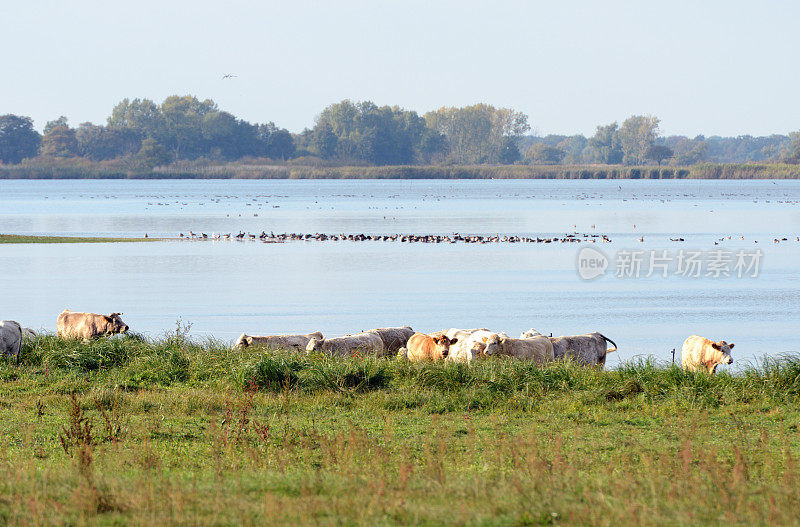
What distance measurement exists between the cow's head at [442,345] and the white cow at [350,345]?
0.99 m

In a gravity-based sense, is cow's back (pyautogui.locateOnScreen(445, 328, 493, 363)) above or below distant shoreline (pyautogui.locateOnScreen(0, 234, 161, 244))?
above

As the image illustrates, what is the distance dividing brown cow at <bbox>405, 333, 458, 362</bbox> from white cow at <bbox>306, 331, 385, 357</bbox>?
61cm

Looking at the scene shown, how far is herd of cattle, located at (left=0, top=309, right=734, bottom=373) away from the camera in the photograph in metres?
15.1

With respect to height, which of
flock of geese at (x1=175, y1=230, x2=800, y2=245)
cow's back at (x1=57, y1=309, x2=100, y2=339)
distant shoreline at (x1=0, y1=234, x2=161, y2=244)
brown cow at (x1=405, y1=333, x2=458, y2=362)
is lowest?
distant shoreline at (x1=0, y1=234, x2=161, y2=244)

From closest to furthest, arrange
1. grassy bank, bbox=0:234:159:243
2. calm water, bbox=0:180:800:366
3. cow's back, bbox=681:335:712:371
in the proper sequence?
cow's back, bbox=681:335:712:371
calm water, bbox=0:180:800:366
grassy bank, bbox=0:234:159:243

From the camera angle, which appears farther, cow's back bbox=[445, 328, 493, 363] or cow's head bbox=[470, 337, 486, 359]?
cow's back bbox=[445, 328, 493, 363]

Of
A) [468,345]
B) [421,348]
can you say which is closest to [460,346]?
[468,345]

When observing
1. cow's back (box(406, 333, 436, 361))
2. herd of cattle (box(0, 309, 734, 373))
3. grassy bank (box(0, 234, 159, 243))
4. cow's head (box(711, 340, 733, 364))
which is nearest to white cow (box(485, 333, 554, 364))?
herd of cattle (box(0, 309, 734, 373))

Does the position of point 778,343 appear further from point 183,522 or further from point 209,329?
point 183,522

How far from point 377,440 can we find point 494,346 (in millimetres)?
4885

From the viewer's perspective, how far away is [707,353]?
15711mm

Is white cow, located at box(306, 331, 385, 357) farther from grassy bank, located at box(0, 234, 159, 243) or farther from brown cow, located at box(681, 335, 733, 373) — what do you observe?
grassy bank, located at box(0, 234, 159, 243)

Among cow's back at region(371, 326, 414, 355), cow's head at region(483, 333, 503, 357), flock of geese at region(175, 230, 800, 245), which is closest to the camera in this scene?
cow's head at region(483, 333, 503, 357)

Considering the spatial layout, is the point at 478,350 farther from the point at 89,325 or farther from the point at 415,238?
the point at 415,238
